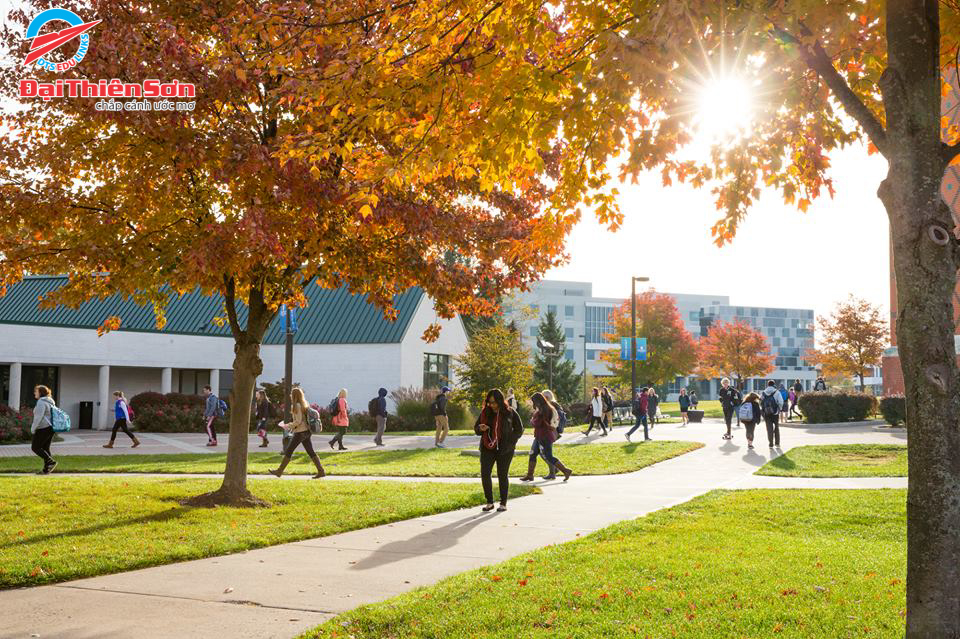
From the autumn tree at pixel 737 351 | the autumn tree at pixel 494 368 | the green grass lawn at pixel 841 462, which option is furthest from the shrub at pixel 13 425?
the autumn tree at pixel 737 351

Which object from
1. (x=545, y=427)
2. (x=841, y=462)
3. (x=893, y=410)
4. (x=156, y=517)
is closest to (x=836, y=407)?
(x=893, y=410)

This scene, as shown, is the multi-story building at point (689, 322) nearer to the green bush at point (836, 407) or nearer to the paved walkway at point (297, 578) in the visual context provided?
the green bush at point (836, 407)

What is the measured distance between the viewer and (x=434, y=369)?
41.3 m

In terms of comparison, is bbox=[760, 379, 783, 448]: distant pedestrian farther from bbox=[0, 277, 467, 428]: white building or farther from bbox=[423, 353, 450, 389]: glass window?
bbox=[423, 353, 450, 389]: glass window

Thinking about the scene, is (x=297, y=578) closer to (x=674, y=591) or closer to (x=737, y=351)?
A: (x=674, y=591)

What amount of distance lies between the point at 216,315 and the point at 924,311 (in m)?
38.4

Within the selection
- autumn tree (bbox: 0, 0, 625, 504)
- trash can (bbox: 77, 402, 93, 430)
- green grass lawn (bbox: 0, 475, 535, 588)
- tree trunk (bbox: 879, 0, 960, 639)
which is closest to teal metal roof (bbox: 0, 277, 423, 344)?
trash can (bbox: 77, 402, 93, 430)

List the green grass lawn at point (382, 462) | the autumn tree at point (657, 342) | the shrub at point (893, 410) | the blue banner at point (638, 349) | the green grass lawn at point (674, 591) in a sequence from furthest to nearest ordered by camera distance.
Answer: the autumn tree at point (657, 342) → the blue banner at point (638, 349) → the shrub at point (893, 410) → the green grass lawn at point (382, 462) → the green grass lawn at point (674, 591)

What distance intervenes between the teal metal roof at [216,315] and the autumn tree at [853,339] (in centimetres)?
2587

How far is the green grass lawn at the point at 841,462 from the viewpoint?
50.2ft

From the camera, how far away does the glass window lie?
40.3 metres

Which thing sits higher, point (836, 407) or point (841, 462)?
point (836, 407)

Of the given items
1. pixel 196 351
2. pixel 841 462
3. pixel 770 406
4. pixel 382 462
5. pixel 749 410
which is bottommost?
pixel 382 462

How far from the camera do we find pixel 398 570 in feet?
23.4
